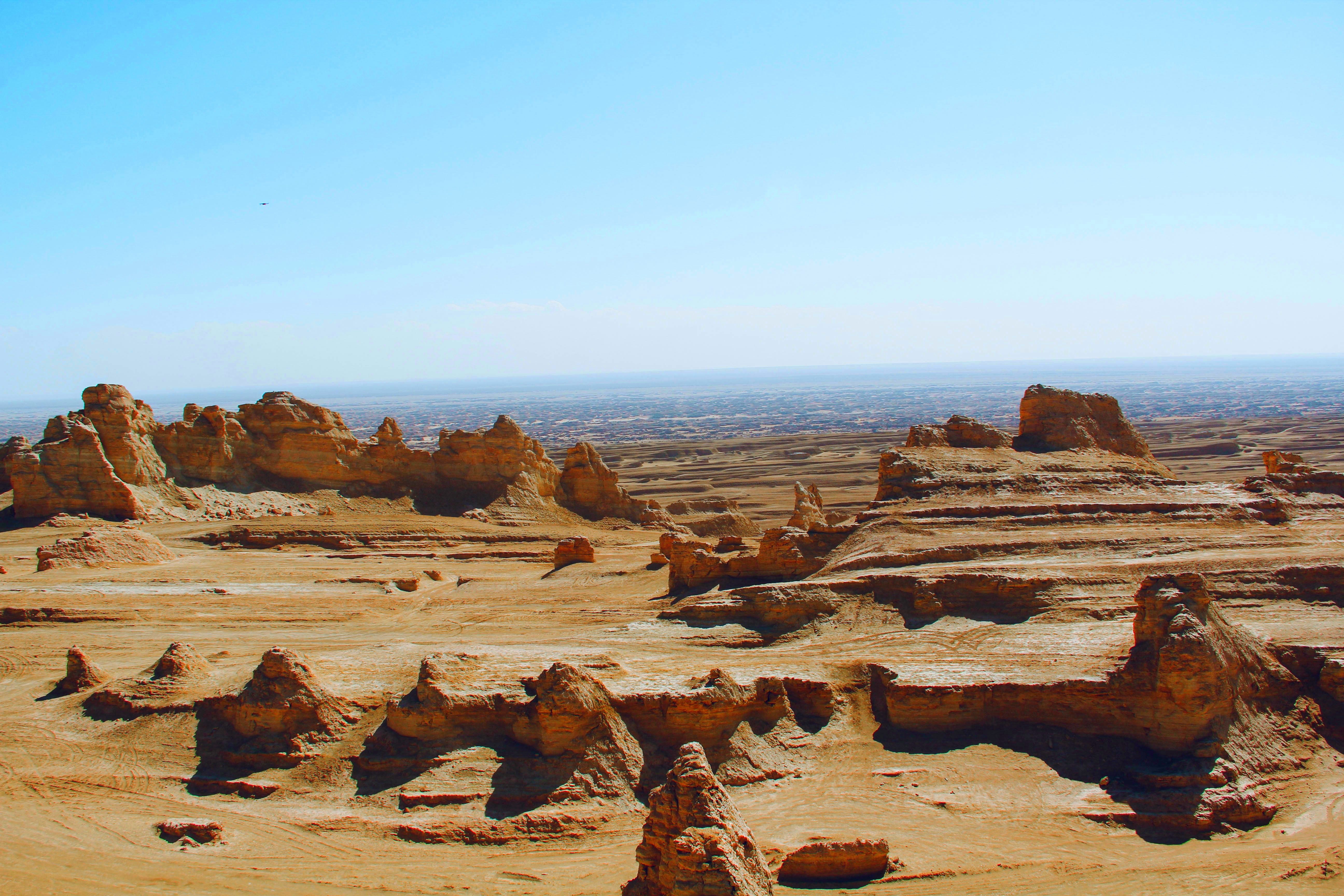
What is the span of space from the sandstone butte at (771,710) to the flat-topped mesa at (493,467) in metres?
13.4

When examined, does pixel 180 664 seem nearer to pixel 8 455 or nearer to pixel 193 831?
pixel 193 831

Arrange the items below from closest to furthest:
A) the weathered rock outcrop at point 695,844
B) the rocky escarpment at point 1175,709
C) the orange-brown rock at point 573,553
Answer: the weathered rock outcrop at point 695,844 → the rocky escarpment at point 1175,709 → the orange-brown rock at point 573,553

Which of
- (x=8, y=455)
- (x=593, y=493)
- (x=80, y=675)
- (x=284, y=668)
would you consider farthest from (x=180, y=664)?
(x=8, y=455)

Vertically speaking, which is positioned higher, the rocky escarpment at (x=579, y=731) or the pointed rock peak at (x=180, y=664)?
the pointed rock peak at (x=180, y=664)

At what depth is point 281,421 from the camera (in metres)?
38.2

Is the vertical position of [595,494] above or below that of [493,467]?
below

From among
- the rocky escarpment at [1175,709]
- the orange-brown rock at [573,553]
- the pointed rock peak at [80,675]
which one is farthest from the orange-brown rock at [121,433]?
the rocky escarpment at [1175,709]

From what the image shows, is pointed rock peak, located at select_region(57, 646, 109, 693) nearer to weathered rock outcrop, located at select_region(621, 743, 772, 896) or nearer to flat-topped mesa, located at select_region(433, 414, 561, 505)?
weathered rock outcrop, located at select_region(621, 743, 772, 896)

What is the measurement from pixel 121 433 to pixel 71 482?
2.63 m

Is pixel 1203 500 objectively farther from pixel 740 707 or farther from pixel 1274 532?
pixel 740 707

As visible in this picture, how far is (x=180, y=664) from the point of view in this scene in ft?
53.8

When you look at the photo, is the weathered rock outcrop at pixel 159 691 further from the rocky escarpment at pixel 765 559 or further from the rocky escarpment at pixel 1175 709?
the rocky escarpment at pixel 1175 709

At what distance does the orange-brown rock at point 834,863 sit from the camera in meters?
11.0

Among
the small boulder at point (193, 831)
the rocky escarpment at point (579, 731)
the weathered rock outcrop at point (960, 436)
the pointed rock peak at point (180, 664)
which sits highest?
the weathered rock outcrop at point (960, 436)
